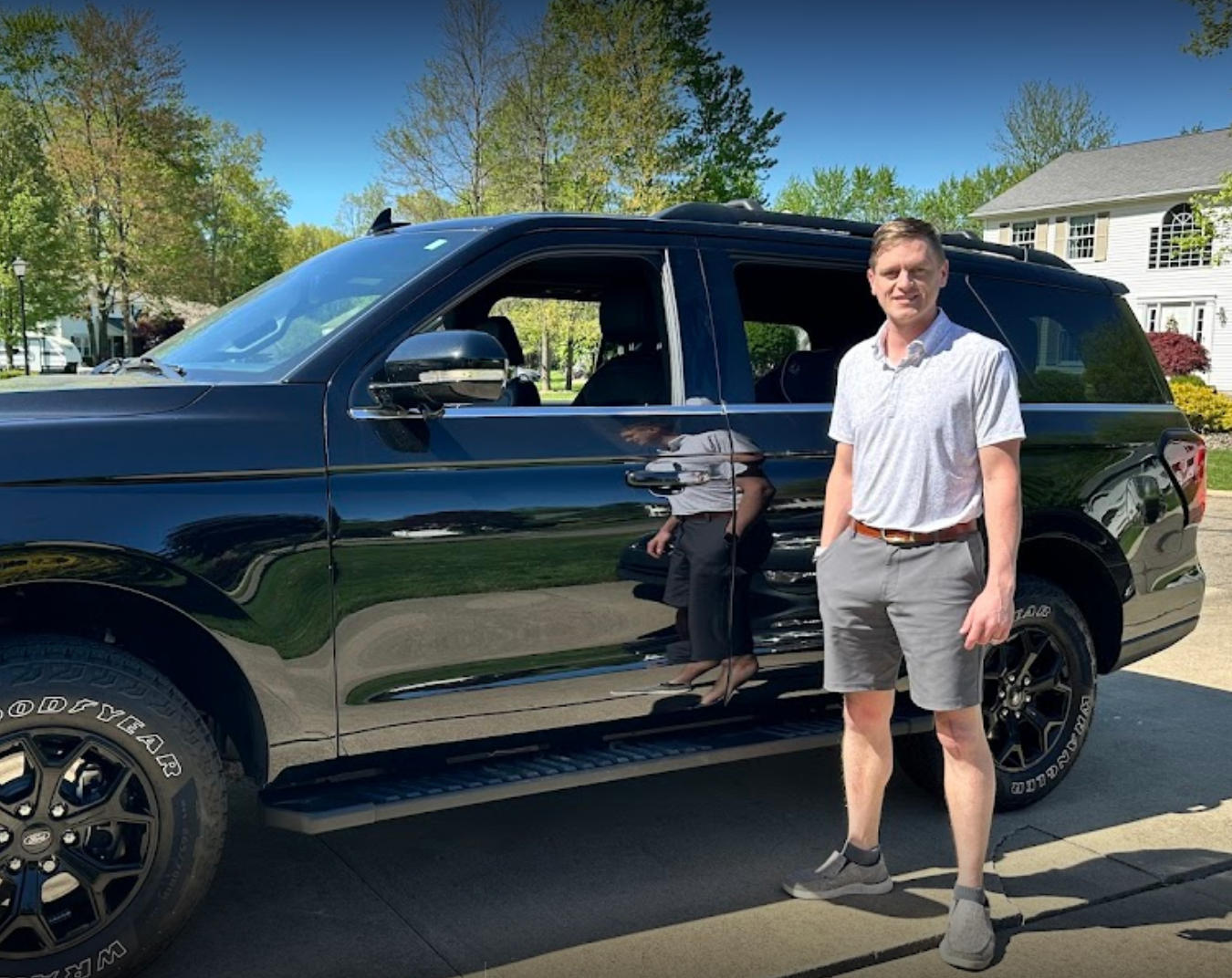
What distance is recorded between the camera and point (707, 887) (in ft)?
12.0

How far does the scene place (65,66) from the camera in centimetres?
4303

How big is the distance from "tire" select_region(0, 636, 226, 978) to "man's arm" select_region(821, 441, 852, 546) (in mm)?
1816

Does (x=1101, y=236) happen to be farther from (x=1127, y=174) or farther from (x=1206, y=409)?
(x=1206, y=409)

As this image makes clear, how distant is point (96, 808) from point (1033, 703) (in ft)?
10.5

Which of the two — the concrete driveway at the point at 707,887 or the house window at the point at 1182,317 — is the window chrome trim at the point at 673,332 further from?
the house window at the point at 1182,317

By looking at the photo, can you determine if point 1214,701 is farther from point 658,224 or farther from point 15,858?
point 15,858

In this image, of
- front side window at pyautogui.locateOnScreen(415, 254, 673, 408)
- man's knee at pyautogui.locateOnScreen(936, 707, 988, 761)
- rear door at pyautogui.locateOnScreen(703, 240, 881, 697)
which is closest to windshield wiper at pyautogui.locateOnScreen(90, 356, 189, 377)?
front side window at pyautogui.locateOnScreen(415, 254, 673, 408)

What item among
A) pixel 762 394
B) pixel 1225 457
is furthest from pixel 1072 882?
pixel 1225 457

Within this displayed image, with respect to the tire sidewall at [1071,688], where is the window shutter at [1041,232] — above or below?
above

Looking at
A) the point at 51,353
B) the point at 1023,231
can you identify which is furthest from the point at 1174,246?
the point at 51,353

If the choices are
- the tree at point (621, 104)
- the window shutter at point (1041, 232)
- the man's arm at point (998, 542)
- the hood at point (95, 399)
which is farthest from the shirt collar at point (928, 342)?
the window shutter at point (1041, 232)

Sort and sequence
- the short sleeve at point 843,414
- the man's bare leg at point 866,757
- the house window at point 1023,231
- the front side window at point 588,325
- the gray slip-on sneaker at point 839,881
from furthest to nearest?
1. the house window at point 1023,231
2. the front side window at point 588,325
3. the gray slip-on sneaker at point 839,881
4. the man's bare leg at point 866,757
5. the short sleeve at point 843,414

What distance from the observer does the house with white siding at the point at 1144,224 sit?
3622cm

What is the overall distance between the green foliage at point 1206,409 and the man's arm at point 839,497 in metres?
19.7
